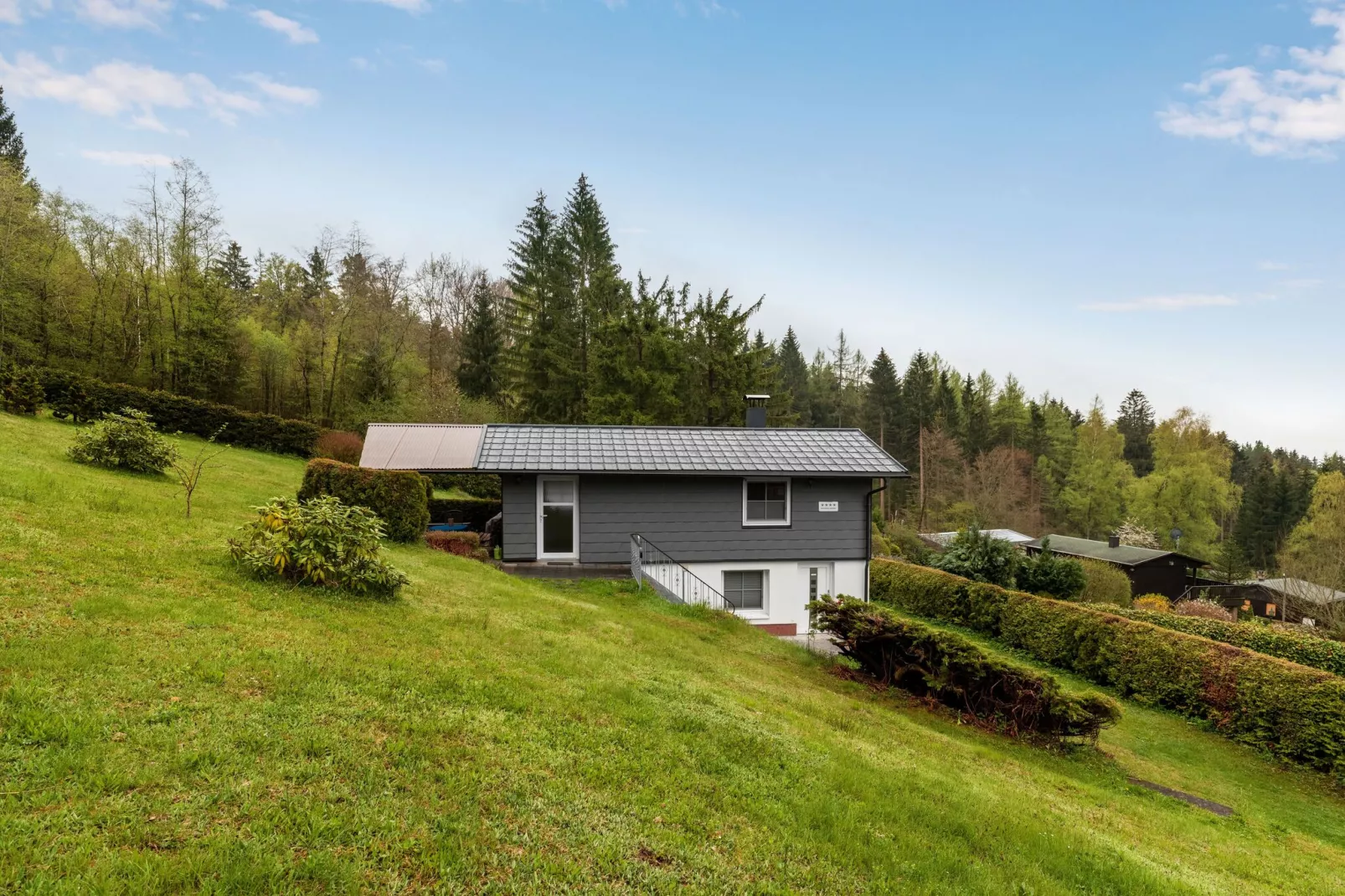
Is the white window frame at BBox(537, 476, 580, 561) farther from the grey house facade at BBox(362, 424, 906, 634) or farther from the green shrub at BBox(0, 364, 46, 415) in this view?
the green shrub at BBox(0, 364, 46, 415)

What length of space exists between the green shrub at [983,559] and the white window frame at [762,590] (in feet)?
22.0

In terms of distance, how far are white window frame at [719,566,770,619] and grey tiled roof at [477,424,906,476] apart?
2347 millimetres

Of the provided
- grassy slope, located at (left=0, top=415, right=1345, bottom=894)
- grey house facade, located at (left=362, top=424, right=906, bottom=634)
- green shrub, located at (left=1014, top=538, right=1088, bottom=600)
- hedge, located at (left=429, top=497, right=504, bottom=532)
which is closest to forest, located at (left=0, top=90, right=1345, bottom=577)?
hedge, located at (left=429, top=497, right=504, bottom=532)

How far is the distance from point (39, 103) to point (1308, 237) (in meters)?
33.5

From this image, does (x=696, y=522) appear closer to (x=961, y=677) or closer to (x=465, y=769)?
(x=961, y=677)

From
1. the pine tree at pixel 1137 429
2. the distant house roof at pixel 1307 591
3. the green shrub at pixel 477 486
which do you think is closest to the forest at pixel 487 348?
the green shrub at pixel 477 486

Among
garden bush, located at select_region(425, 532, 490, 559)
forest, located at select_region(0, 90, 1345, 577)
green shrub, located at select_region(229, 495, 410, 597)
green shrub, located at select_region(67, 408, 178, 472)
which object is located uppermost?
forest, located at select_region(0, 90, 1345, 577)

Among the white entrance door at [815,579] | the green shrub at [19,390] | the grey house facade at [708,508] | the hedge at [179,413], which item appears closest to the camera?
the grey house facade at [708,508]

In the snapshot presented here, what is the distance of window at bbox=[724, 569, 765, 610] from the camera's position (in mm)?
14367

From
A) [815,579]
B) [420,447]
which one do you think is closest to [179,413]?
[420,447]

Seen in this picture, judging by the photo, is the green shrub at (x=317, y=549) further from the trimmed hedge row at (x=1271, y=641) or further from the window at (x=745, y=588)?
the trimmed hedge row at (x=1271, y=641)

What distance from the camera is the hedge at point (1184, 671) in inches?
337

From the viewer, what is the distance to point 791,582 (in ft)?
47.3

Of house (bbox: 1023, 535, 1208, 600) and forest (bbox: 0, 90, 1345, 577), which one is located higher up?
forest (bbox: 0, 90, 1345, 577)
